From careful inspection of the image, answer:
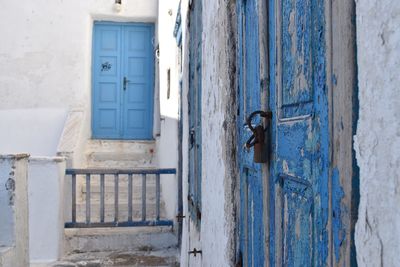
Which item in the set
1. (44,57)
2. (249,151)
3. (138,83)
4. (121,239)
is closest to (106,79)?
(138,83)

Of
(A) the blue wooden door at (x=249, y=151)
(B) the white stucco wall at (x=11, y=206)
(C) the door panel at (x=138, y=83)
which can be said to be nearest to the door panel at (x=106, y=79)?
(C) the door panel at (x=138, y=83)

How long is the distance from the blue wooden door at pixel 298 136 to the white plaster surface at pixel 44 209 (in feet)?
13.4

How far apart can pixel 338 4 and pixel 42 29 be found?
8238 mm

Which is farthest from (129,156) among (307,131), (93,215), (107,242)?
(307,131)

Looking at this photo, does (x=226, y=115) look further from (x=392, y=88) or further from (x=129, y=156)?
(x=129, y=156)

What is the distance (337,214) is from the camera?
92 cm

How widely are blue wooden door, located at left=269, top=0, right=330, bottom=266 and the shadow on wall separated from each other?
7.10 m

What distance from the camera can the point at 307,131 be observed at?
45.3 inches

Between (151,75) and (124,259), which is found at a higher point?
(151,75)

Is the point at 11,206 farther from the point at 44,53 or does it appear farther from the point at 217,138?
the point at 44,53

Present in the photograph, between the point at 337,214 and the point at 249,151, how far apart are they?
39.2 inches

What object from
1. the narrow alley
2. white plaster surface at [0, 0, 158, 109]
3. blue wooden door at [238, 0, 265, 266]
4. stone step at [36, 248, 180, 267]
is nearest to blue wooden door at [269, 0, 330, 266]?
the narrow alley

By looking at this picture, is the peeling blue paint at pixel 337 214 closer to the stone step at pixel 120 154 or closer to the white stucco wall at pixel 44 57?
the stone step at pixel 120 154

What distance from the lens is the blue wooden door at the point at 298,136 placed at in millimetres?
1039
